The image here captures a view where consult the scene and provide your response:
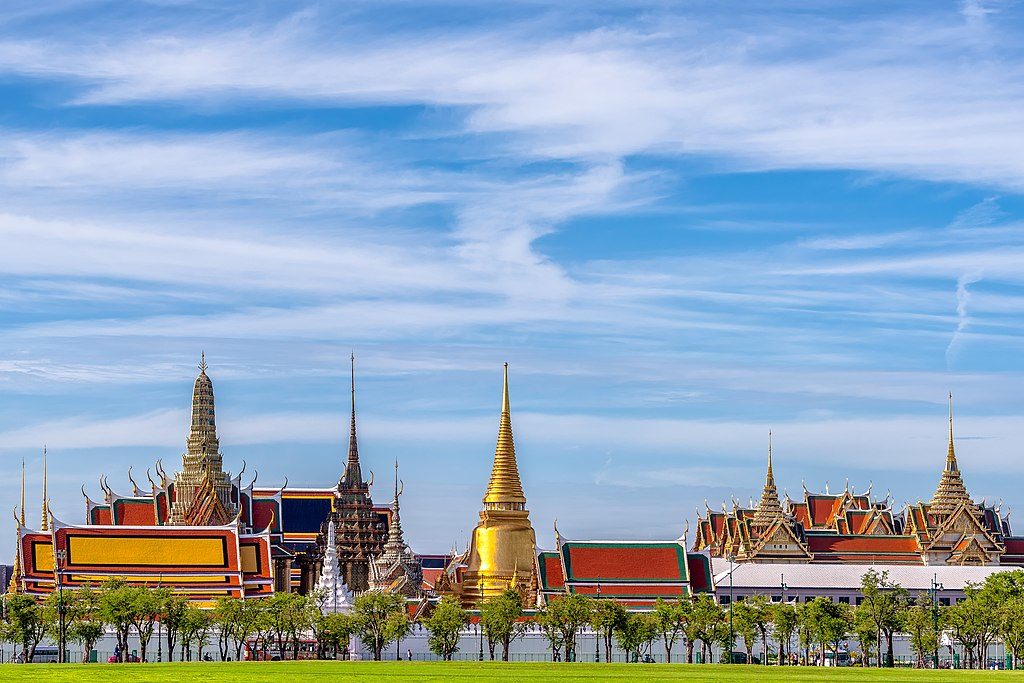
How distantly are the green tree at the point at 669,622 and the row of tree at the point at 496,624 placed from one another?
0.11 meters

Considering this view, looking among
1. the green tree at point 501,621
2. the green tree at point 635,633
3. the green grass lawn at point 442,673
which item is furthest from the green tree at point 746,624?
the green grass lawn at point 442,673

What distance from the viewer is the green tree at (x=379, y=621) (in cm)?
8269

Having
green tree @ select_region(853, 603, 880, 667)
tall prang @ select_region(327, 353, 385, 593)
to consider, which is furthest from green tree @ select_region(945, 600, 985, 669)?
tall prang @ select_region(327, 353, 385, 593)

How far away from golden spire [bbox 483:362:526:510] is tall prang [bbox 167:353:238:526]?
20.2 meters

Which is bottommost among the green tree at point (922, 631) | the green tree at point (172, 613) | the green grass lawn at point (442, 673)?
the green grass lawn at point (442, 673)

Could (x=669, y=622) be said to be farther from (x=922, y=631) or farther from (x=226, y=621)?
(x=226, y=621)

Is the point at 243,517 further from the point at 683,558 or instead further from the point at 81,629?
the point at 81,629

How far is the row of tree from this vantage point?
79.9 meters

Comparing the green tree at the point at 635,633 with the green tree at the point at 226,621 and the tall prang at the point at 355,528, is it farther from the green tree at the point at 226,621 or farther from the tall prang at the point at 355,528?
the tall prang at the point at 355,528

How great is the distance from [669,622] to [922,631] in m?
10.9

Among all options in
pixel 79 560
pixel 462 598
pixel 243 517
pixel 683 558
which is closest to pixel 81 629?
pixel 79 560

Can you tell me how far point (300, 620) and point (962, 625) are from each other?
1102 inches

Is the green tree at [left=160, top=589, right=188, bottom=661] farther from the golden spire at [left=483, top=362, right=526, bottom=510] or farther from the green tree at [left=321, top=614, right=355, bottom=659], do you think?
the golden spire at [left=483, top=362, right=526, bottom=510]

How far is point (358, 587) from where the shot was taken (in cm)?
12406
